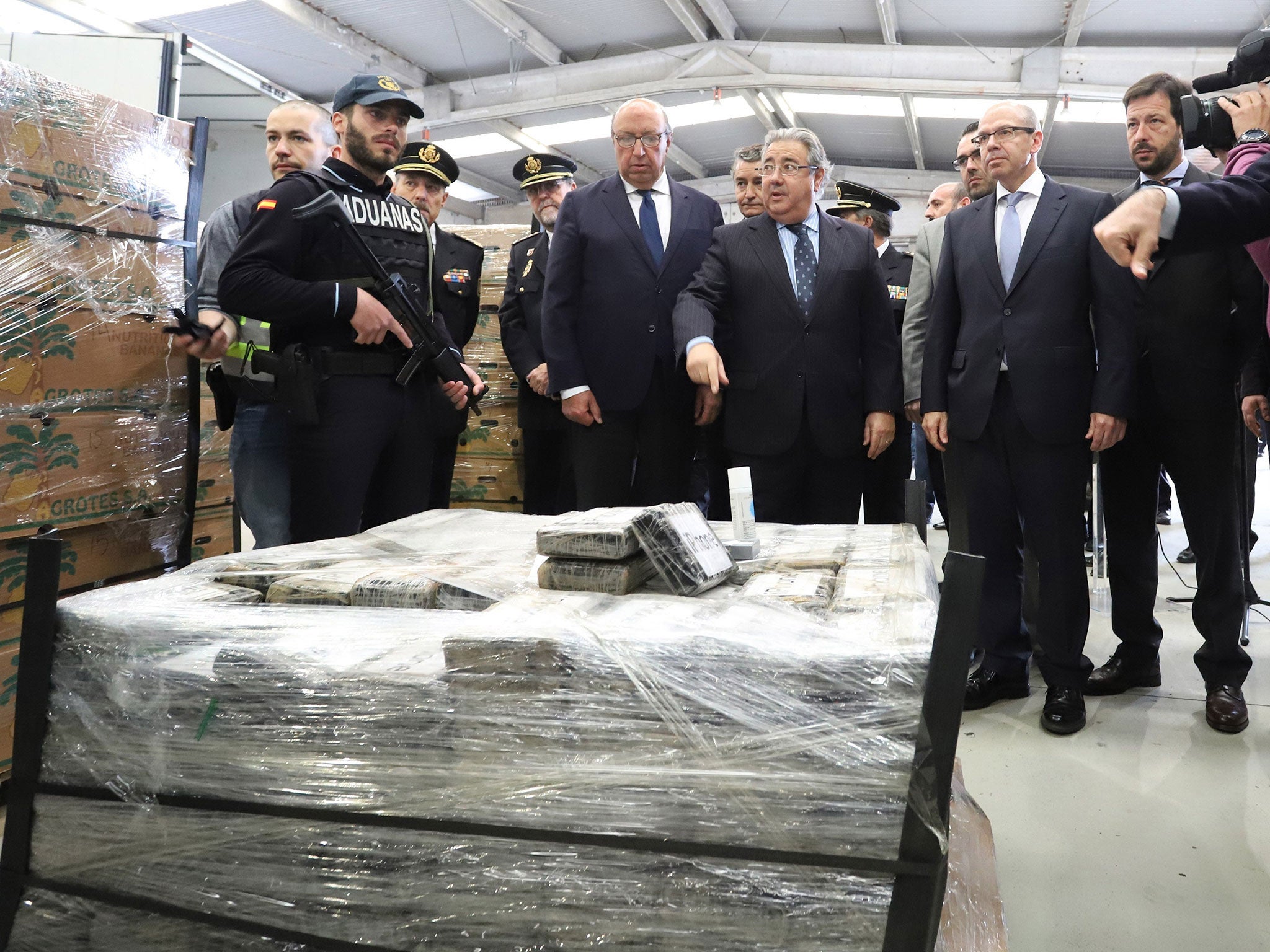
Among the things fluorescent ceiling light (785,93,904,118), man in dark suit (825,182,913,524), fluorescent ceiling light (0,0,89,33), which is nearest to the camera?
man in dark suit (825,182,913,524)

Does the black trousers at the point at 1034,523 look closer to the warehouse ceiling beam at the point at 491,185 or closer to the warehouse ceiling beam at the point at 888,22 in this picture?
the warehouse ceiling beam at the point at 888,22

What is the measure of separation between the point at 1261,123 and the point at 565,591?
5.10 feet

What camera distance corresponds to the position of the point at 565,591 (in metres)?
1.09

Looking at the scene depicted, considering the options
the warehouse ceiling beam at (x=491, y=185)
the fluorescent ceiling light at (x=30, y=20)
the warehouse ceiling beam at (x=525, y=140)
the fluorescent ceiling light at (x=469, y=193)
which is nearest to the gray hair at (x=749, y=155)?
the fluorescent ceiling light at (x=30, y=20)

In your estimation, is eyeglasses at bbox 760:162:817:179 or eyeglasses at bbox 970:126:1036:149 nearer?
eyeglasses at bbox 970:126:1036:149

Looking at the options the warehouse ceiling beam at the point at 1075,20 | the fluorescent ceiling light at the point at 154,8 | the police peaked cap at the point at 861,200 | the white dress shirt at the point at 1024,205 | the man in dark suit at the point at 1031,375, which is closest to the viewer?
the man in dark suit at the point at 1031,375

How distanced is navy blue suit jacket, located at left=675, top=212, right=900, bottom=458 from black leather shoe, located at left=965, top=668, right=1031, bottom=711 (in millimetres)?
723

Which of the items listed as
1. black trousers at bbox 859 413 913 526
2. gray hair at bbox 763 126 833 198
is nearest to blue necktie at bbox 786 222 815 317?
gray hair at bbox 763 126 833 198

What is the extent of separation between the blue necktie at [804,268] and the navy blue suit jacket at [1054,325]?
40 cm

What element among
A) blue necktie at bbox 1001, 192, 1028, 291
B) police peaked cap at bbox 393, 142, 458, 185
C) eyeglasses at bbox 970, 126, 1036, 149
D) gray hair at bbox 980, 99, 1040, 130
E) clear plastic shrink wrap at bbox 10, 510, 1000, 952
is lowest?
clear plastic shrink wrap at bbox 10, 510, 1000, 952

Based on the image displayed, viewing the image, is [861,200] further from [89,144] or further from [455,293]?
[89,144]

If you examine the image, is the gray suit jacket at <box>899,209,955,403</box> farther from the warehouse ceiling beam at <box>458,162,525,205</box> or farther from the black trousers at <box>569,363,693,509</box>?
the warehouse ceiling beam at <box>458,162,525,205</box>

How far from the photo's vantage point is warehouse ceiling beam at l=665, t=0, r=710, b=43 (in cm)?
573

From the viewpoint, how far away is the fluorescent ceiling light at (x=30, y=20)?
15.3 feet
